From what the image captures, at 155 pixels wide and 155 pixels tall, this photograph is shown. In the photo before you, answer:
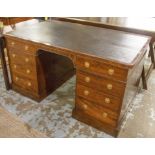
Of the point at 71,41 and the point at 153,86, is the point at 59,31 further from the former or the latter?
the point at 153,86

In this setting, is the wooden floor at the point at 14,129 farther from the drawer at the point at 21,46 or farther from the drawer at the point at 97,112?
the drawer at the point at 21,46

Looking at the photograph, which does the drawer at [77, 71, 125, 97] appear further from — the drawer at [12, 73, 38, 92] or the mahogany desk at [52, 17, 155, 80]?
the mahogany desk at [52, 17, 155, 80]

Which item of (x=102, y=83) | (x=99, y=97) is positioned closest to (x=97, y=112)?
(x=99, y=97)

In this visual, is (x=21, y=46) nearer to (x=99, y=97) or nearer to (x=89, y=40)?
(x=89, y=40)

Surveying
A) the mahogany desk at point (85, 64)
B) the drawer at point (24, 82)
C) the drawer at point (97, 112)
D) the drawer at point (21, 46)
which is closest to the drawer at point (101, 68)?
the mahogany desk at point (85, 64)

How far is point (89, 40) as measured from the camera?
6.21 ft

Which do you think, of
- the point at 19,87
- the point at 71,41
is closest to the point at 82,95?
the point at 71,41

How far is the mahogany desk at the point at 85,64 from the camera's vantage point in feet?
5.17

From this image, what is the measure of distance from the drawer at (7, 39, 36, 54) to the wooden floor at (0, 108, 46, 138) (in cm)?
74

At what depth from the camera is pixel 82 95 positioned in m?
1.84

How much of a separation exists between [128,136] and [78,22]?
1710 millimetres

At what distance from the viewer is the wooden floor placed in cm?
168

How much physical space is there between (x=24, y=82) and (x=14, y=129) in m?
0.71

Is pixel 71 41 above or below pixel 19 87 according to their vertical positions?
above
